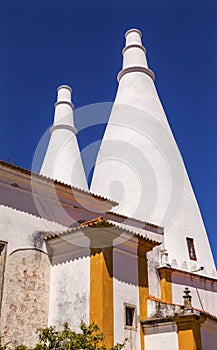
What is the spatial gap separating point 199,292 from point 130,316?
594 centimetres

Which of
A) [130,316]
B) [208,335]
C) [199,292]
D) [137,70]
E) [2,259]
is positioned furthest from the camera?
[137,70]

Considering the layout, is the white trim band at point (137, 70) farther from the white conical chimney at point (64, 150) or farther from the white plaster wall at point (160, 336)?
the white plaster wall at point (160, 336)

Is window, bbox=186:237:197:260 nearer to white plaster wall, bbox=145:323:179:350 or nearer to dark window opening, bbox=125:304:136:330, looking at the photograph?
white plaster wall, bbox=145:323:179:350

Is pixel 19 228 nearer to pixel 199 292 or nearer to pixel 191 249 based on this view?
pixel 199 292

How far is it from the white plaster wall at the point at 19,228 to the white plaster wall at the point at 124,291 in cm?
246

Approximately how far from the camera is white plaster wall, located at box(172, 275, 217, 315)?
18848mm

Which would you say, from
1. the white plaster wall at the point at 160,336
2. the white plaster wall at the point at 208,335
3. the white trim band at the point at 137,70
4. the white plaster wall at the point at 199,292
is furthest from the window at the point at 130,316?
the white trim band at the point at 137,70

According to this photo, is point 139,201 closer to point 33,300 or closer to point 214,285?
point 214,285

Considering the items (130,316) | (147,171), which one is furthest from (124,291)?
(147,171)

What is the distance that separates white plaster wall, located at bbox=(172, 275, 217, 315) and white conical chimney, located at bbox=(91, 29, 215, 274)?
0.91 metres

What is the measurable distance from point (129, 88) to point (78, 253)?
1374 cm

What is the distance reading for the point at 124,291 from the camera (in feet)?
47.7

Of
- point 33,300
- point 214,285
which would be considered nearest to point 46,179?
point 33,300

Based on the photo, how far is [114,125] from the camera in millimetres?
25297
